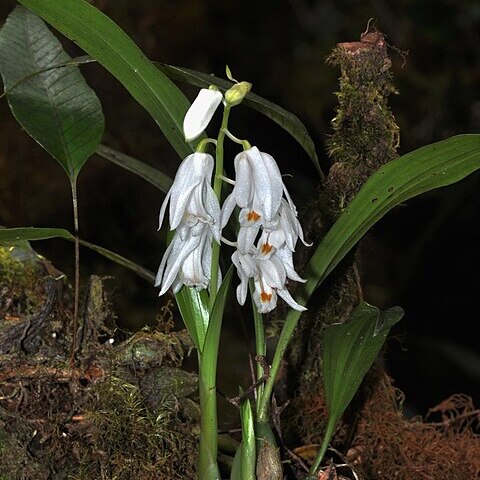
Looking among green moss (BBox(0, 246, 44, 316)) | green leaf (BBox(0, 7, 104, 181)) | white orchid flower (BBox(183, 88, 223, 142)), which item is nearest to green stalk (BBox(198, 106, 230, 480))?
white orchid flower (BBox(183, 88, 223, 142))

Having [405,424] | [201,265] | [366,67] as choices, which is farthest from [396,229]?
[201,265]

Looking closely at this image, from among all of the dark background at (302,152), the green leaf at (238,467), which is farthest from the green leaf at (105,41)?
the dark background at (302,152)

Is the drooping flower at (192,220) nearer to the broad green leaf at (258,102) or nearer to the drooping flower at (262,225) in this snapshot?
the drooping flower at (262,225)

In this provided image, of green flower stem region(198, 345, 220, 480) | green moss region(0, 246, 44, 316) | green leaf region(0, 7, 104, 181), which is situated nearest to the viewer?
green flower stem region(198, 345, 220, 480)

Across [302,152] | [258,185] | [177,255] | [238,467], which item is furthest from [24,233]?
[302,152]

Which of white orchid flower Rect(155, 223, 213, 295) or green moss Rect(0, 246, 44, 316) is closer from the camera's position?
white orchid flower Rect(155, 223, 213, 295)

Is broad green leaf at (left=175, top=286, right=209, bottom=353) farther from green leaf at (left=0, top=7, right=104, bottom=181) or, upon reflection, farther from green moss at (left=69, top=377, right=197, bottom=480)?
green leaf at (left=0, top=7, right=104, bottom=181)

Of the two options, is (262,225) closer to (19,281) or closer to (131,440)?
(131,440)

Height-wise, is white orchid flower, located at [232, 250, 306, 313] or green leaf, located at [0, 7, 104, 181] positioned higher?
green leaf, located at [0, 7, 104, 181]
